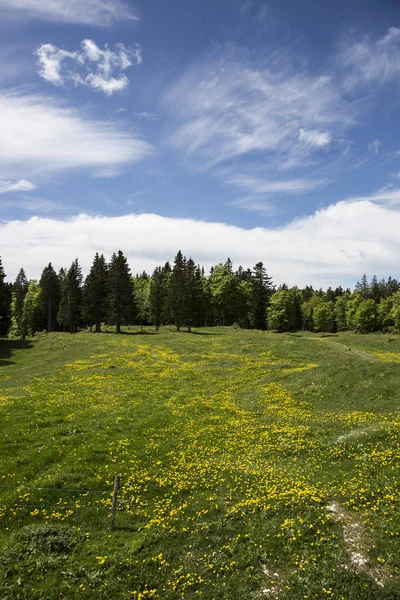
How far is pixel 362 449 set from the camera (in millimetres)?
19844

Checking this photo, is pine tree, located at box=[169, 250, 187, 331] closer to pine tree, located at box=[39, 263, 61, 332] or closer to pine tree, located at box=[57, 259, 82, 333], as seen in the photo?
pine tree, located at box=[57, 259, 82, 333]

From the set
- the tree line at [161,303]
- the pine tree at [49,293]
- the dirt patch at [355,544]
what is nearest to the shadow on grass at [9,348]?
the tree line at [161,303]

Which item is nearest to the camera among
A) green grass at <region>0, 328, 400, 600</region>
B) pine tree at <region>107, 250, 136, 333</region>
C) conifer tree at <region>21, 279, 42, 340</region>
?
green grass at <region>0, 328, 400, 600</region>

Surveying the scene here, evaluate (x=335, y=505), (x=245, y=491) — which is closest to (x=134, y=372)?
(x=245, y=491)

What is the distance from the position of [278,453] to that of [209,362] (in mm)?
31251

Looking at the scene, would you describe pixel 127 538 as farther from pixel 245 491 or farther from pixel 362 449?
pixel 362 449

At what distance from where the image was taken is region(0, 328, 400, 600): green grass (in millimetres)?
11914

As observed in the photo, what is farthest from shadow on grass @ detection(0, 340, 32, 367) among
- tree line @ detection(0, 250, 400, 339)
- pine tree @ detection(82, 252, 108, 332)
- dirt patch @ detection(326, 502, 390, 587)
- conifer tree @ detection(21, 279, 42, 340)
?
A: dirt patch @ detection(326, 502, 390, 587)

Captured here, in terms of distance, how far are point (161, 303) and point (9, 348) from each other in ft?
134

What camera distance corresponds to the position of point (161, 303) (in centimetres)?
9838

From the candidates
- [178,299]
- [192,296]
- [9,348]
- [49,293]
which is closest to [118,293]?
[178,299]

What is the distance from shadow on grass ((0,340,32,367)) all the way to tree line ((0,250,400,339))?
678 centimetres

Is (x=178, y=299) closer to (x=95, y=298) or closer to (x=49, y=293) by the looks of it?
(x=95, y=298)

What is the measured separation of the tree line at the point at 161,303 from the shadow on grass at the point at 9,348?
267 inches
